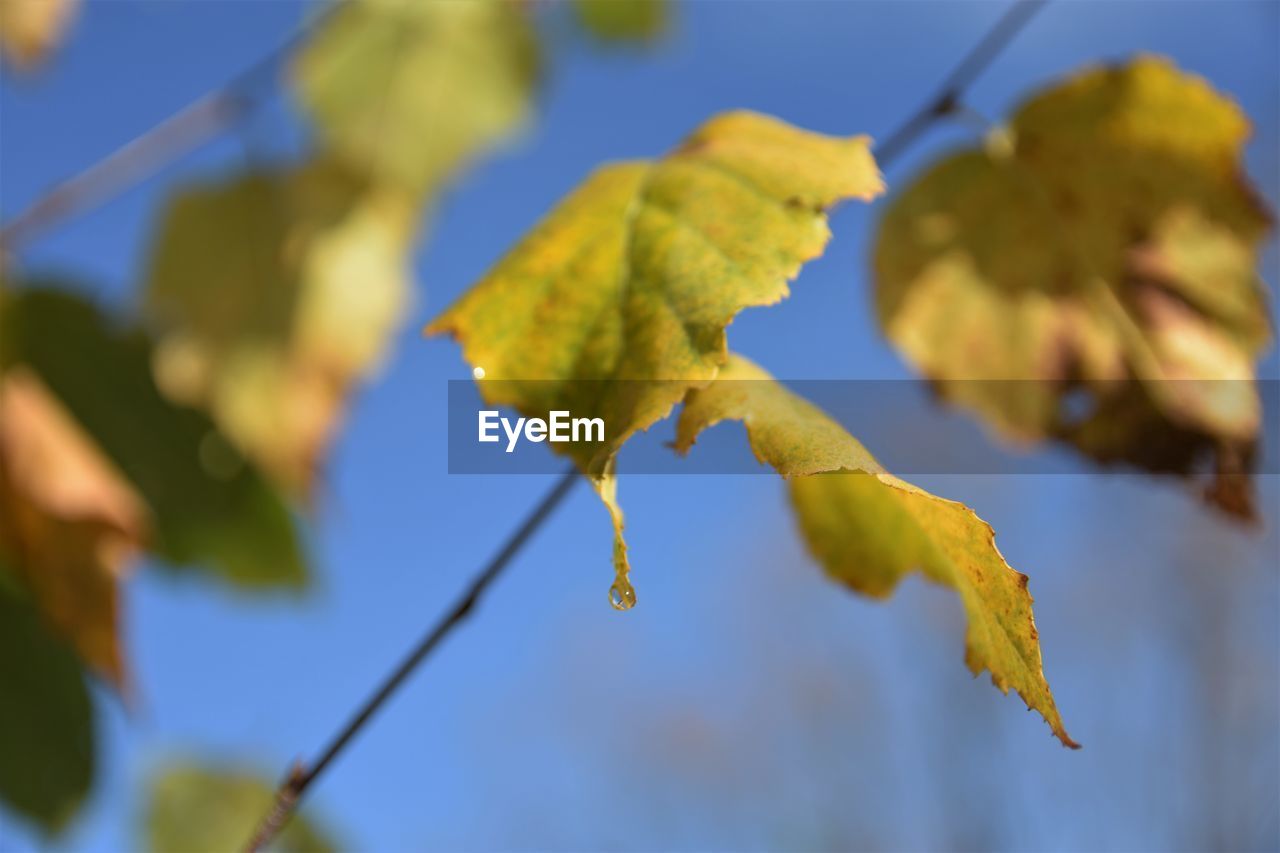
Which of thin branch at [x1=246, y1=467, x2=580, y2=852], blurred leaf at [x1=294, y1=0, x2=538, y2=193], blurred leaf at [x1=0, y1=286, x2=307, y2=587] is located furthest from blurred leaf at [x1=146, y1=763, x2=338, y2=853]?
thin branch at [x1=246, y1=467, x2=580, y2=852]

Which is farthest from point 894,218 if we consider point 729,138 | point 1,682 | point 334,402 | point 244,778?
point 244,778

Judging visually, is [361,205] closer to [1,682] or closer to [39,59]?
[39,59]

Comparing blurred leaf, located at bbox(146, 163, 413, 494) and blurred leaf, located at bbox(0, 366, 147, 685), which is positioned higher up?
blurred leaf, located at bbox(146, 163, 413, 494)

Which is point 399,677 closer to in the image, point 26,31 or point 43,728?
point 43,728

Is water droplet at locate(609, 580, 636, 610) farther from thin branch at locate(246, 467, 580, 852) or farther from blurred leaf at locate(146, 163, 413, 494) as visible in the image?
blurred leaf at locate(146, 163, 413, 494)

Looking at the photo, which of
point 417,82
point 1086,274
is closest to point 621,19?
point 417,82
